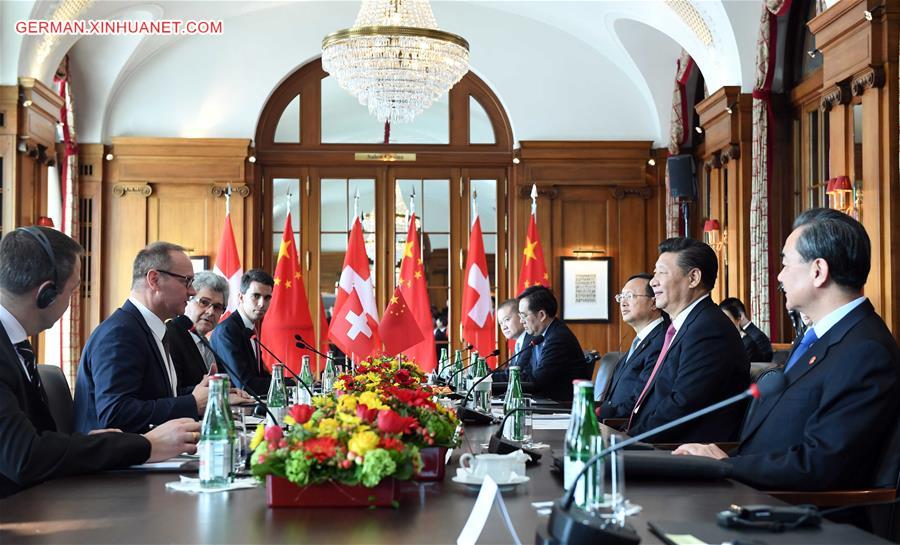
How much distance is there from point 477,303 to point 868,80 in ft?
15.2

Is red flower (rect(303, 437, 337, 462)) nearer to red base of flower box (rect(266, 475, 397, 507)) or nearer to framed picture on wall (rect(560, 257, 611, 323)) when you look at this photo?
red base of flower box (rect(266, 475, 397, 507))

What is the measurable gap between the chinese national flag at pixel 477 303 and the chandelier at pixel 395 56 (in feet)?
9.52

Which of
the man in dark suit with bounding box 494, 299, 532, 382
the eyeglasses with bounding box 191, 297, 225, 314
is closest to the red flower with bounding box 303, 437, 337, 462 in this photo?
the eyeglasses with bounding box 191, 297, 225, 314

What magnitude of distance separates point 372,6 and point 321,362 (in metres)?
4.69

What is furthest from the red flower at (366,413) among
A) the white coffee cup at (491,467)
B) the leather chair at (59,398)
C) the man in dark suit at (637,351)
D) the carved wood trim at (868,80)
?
the carved wood trim at (868,80)

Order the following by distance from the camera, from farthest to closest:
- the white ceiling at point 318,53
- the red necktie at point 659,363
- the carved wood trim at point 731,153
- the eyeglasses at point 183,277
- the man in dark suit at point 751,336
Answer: the white ceiling at point 318,53 → the carved wood trim at point 731,153 → the man in dark suit at point 751,336 → the red necktie at point 659,363 → the eyeglasses at point 183,277

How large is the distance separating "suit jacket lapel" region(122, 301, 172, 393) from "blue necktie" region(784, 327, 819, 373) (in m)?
2.06

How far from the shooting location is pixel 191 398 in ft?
11.3

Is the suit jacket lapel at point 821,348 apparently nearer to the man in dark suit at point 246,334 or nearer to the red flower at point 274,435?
the red flower at point 274,435

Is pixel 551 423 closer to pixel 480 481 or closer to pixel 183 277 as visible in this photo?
pixel 183 277

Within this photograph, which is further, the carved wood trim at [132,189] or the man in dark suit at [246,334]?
the carved wood trim at [132,189]

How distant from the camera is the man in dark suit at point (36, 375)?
2.54m

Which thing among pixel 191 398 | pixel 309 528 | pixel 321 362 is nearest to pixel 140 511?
pixel 309 528

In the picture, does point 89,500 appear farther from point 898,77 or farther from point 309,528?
point 898,77
